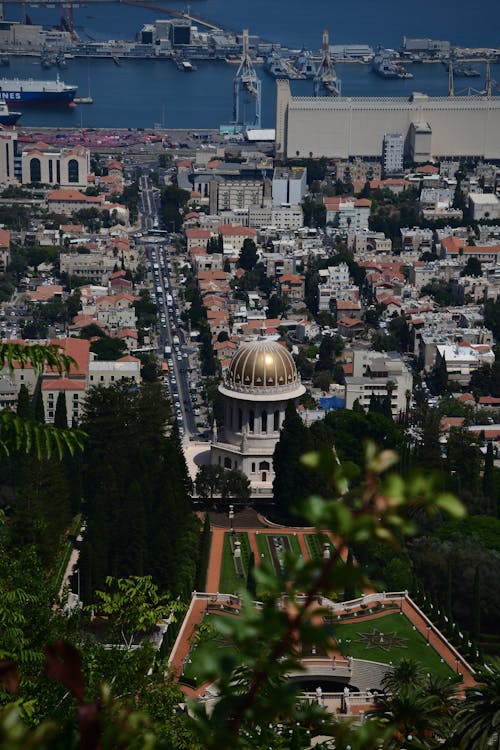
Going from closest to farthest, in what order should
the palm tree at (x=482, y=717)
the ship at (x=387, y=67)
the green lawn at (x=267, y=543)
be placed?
the palm tree at (x=482, y=717) < the green lawn at (x=267, y=543) < the ship at (x=387, y=67)

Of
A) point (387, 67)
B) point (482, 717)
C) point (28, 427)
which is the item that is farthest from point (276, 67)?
point (28, 427)

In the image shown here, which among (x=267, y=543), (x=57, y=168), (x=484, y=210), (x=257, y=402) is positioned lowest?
(x=267, y=543)

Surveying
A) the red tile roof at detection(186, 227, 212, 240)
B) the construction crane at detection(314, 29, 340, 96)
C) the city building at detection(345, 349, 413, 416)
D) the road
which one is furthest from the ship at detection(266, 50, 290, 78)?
the city building at detection(345, 349, 413, 416)

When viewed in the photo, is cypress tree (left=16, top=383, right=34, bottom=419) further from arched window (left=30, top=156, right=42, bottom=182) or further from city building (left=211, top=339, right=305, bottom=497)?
arched window (left=30, top=156, right=42, bottom=182)

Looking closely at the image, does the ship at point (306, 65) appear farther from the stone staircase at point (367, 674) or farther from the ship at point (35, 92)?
the stone staircase at point (367, 674)

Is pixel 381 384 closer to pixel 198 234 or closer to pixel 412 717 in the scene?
pixel 198 234

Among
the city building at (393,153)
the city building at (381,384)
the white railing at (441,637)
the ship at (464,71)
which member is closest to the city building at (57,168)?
the city building at (393,153)
